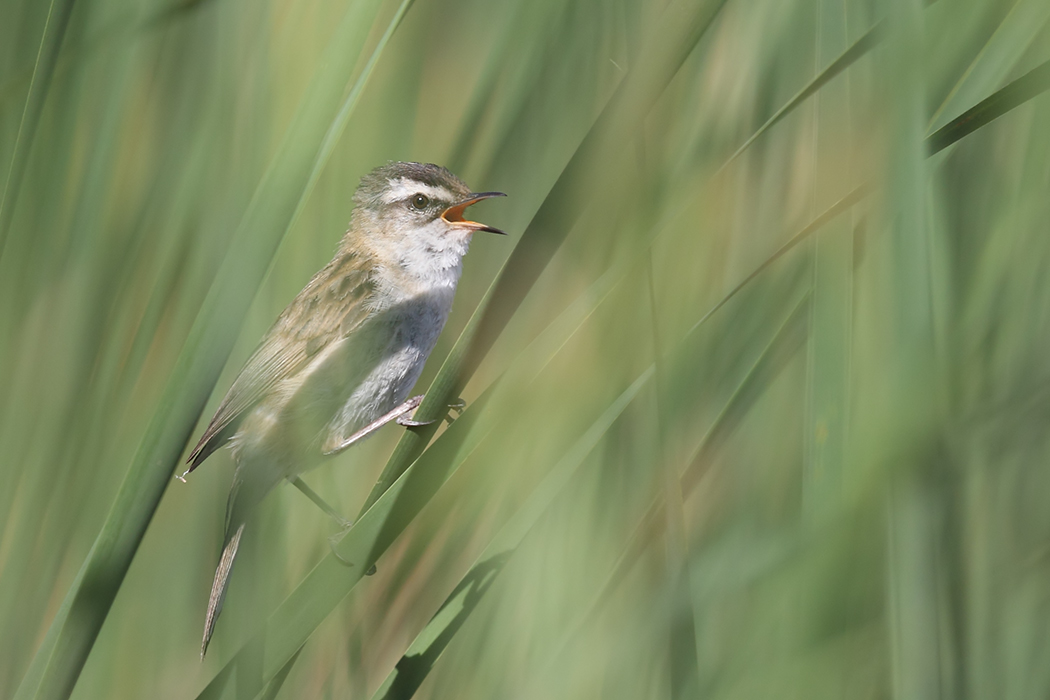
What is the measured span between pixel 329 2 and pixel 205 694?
164 cm

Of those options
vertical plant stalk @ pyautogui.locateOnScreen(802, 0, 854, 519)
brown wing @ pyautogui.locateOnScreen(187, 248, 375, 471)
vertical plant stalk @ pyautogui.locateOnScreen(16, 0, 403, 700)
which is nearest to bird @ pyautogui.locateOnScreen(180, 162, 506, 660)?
brown wing @ pyautogui.locateOnScreen(187, 248, 375, 471)

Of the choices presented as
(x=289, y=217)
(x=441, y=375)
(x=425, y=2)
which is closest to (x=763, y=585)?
(x=441, y=375)

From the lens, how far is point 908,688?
1.09 m

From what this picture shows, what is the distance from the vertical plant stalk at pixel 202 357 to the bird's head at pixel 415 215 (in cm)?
138

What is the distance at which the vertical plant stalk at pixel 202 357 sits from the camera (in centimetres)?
134

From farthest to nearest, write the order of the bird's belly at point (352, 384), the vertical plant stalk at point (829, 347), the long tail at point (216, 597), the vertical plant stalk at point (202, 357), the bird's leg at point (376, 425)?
the bird's belly at point (352, 384) < the bird's leg at point (376, 425) < the long tail at point (216, 597) < the vertical plant stalk at point (202, 357) < the vertical plant stalk at point (829, 347)

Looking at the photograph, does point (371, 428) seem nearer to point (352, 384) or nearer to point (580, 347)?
point (352, 384)

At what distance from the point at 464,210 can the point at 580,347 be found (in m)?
1.32

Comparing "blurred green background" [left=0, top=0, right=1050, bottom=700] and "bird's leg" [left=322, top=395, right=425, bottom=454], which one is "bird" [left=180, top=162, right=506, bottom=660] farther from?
"blurred green background" [left=0, top=0, right=1050, bottom=700]

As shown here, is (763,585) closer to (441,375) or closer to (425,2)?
(441,375)

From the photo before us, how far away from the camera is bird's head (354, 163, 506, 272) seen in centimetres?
299

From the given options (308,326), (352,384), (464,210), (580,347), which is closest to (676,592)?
(580,347)

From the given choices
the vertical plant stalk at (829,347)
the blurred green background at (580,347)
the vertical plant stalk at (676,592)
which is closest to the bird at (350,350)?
the blurred green background at (580,347)

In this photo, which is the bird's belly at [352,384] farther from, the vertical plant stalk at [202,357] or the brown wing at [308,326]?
the vertical plant stalk at [202,357]
